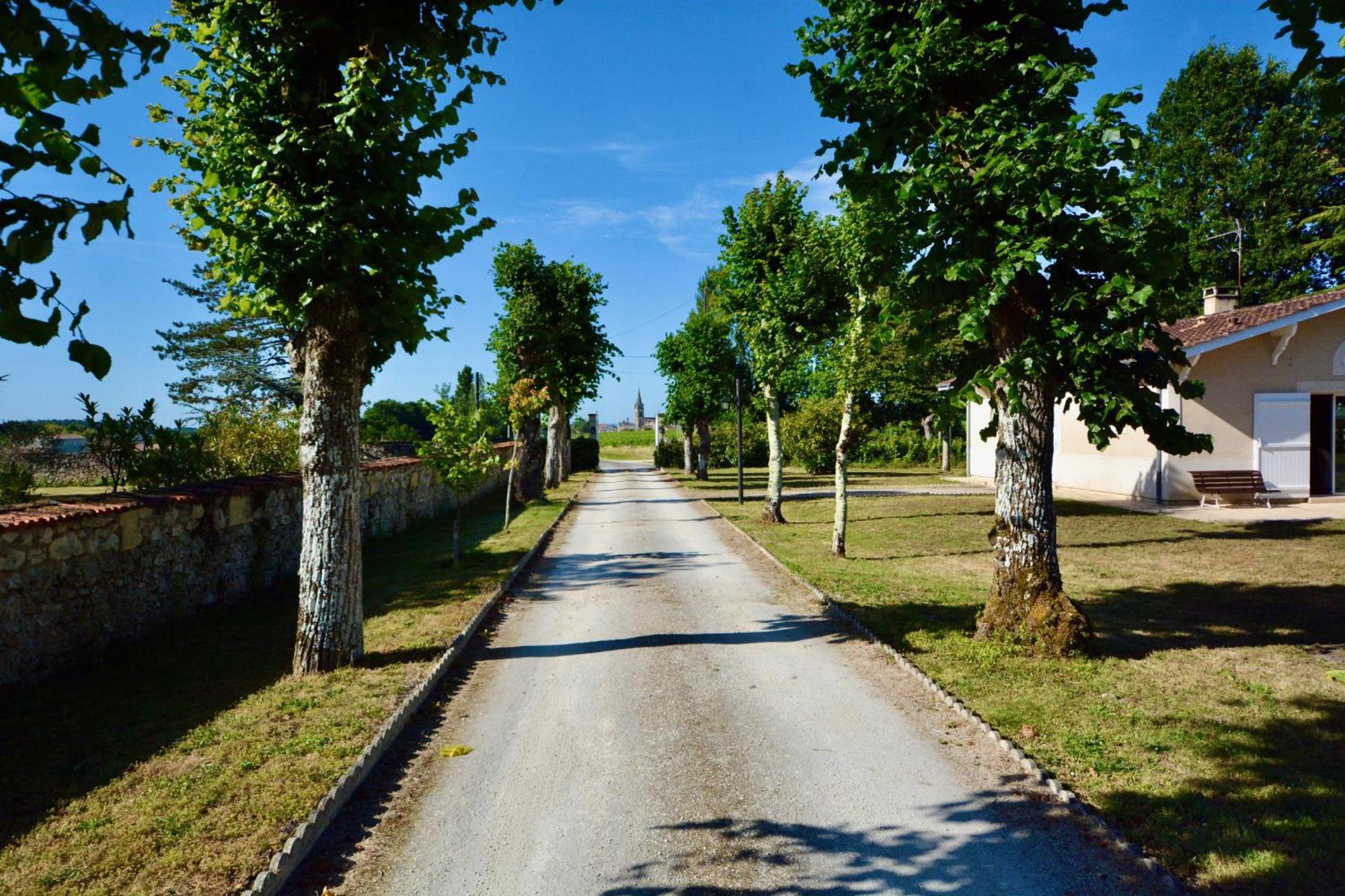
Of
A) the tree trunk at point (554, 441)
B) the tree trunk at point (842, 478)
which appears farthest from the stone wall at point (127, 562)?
the tree trunk at point (554, 441)

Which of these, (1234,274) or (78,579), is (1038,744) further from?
(1234,274)

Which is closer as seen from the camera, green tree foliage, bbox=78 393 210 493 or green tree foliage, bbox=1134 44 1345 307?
green tree foliage, bbox=78 393 210 493

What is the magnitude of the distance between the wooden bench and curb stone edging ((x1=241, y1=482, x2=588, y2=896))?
18063 millimetres

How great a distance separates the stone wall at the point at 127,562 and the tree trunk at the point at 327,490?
205 centimetres

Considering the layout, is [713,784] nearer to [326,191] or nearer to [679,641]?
[679,641]

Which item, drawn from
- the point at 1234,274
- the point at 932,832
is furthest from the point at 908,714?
the point at 1234,274

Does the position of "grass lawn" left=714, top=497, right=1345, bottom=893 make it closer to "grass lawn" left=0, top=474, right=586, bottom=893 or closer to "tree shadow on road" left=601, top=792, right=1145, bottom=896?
"tree shadow on road" left=601, top=792, right=1145, bottom=896

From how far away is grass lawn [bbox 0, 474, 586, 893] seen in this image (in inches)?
150

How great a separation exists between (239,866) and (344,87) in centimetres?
612

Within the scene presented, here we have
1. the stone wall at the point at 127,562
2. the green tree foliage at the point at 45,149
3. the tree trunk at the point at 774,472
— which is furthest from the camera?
the tree trunk at the point at 774,472

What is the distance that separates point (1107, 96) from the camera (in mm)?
6645

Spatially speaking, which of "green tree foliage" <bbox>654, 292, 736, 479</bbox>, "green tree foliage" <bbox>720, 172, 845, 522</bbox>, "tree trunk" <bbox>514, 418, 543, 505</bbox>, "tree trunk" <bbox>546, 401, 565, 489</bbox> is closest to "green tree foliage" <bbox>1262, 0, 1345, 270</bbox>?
"green tree foliage" <bbox>720, 172, 845, 522</bbox>

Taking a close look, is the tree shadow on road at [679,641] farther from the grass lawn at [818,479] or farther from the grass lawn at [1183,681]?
the grass lawn at [818,479]

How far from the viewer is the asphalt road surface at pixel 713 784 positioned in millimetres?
3768
